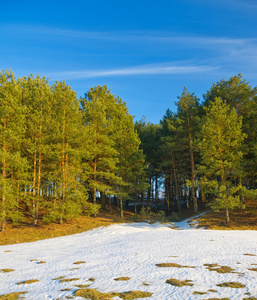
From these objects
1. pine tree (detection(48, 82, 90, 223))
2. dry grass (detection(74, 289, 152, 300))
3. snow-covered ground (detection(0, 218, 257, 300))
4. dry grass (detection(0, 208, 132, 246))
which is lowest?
dry grass (detection(0, 208, 132, 246))

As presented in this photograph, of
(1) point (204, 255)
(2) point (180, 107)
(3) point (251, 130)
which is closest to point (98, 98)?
(2) point (180, 107)

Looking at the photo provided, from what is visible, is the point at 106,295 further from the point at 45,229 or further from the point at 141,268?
the point at 45,229

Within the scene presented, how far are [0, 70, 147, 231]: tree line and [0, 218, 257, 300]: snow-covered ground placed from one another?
835 centimetres

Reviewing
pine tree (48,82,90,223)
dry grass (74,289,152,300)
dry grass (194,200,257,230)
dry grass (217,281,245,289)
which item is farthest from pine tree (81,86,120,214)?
dry grass (217,281,245,289)

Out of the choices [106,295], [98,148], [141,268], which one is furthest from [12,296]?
[98,148]

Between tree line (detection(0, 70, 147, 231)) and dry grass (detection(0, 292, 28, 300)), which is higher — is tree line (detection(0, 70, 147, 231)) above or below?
above

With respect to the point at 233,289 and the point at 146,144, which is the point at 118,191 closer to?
the point at 146,144

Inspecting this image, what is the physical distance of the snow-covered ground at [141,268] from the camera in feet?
21.5

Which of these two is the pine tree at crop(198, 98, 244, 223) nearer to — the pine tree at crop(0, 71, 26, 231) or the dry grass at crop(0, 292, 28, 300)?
the pine tree at crop(0, 71, 26, 231)

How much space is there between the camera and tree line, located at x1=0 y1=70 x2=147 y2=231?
2109 cm

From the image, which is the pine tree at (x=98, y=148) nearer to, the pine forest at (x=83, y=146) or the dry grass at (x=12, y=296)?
the pine forest at (x=83, y=146)

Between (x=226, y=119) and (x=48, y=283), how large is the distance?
22711 mm

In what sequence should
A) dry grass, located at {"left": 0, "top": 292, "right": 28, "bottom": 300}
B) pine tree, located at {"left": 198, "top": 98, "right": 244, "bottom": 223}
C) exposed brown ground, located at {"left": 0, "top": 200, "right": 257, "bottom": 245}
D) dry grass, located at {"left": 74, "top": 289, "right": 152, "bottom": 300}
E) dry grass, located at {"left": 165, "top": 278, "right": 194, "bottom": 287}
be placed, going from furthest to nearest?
pine tree, located at {"left": 198, "top": 98, "right": 244, "bottom": 223}, exposed brown ground, located at {"left": 0, "top": 200, "right": 257, "bottom": 245}, dry grass, located at {"left": 165, "top": 278, "right": 194, "bottom": 287}, dry grass, located at {"left": 0, "top": 292, "right": 28, "bottom": 300}, dry grass, located at {"left": 74, "top": 289, "right": 152, "bottom": 300}

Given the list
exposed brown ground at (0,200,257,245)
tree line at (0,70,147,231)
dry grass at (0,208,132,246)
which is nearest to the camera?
dry grass at (0,208,132,246)
